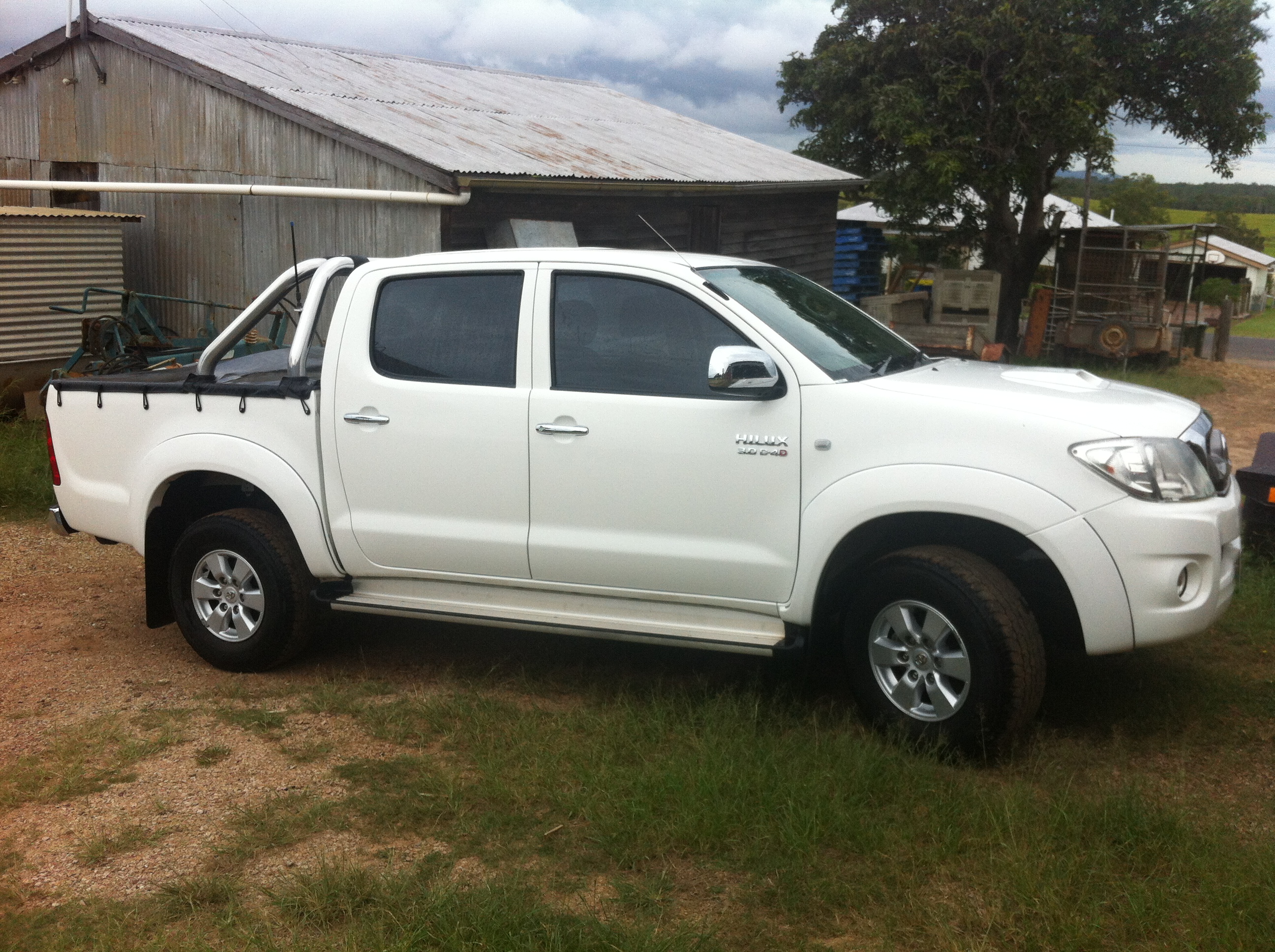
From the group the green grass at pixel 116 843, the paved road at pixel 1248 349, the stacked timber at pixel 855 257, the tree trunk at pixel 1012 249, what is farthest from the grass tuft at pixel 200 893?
the paved road at pixel 1248 349

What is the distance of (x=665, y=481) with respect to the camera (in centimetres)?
478

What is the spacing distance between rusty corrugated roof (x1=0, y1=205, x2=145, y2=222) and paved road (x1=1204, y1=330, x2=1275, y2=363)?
2004cm

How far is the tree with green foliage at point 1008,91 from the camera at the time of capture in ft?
66.2

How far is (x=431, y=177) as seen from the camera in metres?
11.0

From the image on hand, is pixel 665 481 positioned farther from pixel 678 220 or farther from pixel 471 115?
pixel 678 220

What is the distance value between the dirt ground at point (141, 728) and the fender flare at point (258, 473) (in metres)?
0.69

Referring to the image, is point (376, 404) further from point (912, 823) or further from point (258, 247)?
point (258, 247)

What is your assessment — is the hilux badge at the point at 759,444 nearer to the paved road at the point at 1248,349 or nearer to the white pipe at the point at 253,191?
the white pipe at the point at 253,191

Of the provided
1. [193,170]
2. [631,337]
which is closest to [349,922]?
[631,337]

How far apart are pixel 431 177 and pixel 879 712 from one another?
25.6 ft

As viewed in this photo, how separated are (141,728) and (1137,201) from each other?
61.4 m

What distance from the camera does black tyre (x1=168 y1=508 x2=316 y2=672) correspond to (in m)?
5.61

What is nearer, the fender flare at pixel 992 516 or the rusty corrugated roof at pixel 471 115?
the fender flare at pixel 992 516

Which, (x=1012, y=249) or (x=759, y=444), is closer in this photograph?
(x=759, y=444)
